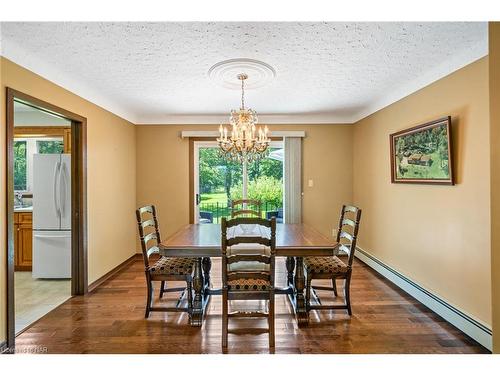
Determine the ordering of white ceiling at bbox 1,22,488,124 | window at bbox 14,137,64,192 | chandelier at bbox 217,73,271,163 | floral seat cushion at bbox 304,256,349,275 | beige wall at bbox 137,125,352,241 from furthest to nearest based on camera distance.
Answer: beige wall at bbox 137,125,352,241
window at bbox 14,137,64,192
chandelier at bbox 217,73,271,163
floral seat cushion at bbox 304,256,349,275
white ceiling at bbox 1,22,488,124

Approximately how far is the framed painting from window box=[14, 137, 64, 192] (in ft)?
16.4

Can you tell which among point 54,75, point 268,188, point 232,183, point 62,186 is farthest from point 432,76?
point 62,186

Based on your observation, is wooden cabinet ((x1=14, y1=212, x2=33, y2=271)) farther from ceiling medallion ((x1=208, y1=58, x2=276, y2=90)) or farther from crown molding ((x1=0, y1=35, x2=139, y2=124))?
ceiling medallion ((x1=208, y1=58, x2=276, y2=90))

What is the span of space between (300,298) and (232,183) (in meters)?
2.70

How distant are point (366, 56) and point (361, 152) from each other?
2.28m

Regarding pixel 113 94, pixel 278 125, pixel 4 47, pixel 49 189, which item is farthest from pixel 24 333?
pixel 278 125

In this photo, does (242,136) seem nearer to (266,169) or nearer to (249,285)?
(249,285)

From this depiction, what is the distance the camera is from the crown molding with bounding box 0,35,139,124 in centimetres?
212

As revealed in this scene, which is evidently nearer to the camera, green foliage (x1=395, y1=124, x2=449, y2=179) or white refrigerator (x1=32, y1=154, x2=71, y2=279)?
green foliage (x1=395, y1=124, x2=449, y2=179)

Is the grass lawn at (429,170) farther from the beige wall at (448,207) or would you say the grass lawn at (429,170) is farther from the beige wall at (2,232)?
the beige wall at (2,232)

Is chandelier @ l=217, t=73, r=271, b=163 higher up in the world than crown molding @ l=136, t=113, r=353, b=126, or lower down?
lower down

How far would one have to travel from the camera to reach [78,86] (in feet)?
9.90

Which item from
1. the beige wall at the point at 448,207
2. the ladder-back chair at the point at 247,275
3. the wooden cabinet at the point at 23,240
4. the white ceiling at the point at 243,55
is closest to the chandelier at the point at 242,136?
the white ceiling at the point at 243,55

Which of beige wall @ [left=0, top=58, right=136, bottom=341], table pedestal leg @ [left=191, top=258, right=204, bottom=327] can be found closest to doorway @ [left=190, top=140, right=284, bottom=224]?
beige wall @ [left=0, top=58, right=136, bottom=341]
